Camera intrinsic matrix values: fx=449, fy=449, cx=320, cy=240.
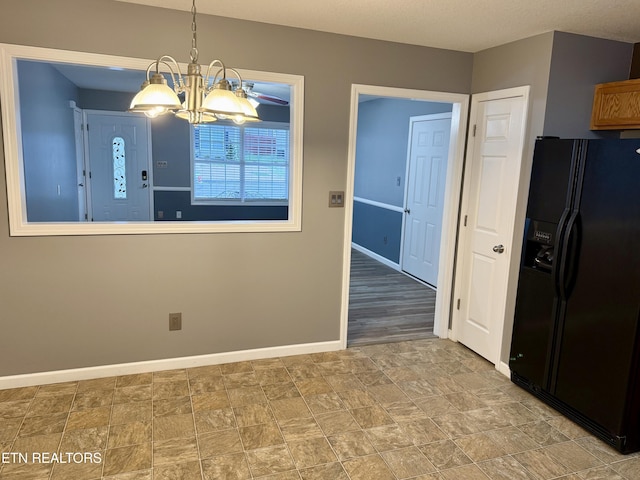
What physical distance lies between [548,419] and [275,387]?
5.73 ft

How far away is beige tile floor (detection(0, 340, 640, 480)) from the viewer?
2.25 meters

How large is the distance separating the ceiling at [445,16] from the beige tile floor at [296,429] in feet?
7.92

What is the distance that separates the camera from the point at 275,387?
3.05 metres

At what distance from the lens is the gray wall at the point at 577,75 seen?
294 cm

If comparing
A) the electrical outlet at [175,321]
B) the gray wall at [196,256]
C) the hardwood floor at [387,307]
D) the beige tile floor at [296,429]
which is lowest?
the beige tile floor at [296,429]

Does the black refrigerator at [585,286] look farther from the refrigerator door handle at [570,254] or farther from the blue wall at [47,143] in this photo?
the blue wall at [47,143]

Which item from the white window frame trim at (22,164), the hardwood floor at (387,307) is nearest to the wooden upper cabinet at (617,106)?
the white window frame trim at (22,164)

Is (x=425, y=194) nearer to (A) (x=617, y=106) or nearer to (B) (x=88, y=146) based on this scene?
(A) (x=617, y=106)

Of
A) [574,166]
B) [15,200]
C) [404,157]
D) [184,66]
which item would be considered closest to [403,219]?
[404,157]

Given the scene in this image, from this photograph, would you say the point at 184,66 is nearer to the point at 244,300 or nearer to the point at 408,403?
the point at 244,300

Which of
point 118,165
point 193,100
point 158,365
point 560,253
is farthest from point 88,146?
point 560,253

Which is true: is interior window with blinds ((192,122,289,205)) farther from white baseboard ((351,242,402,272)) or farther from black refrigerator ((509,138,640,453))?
black refrigerator ((509,138,640,453))

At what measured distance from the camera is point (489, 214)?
3471 mm

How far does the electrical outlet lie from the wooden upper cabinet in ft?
10.5
